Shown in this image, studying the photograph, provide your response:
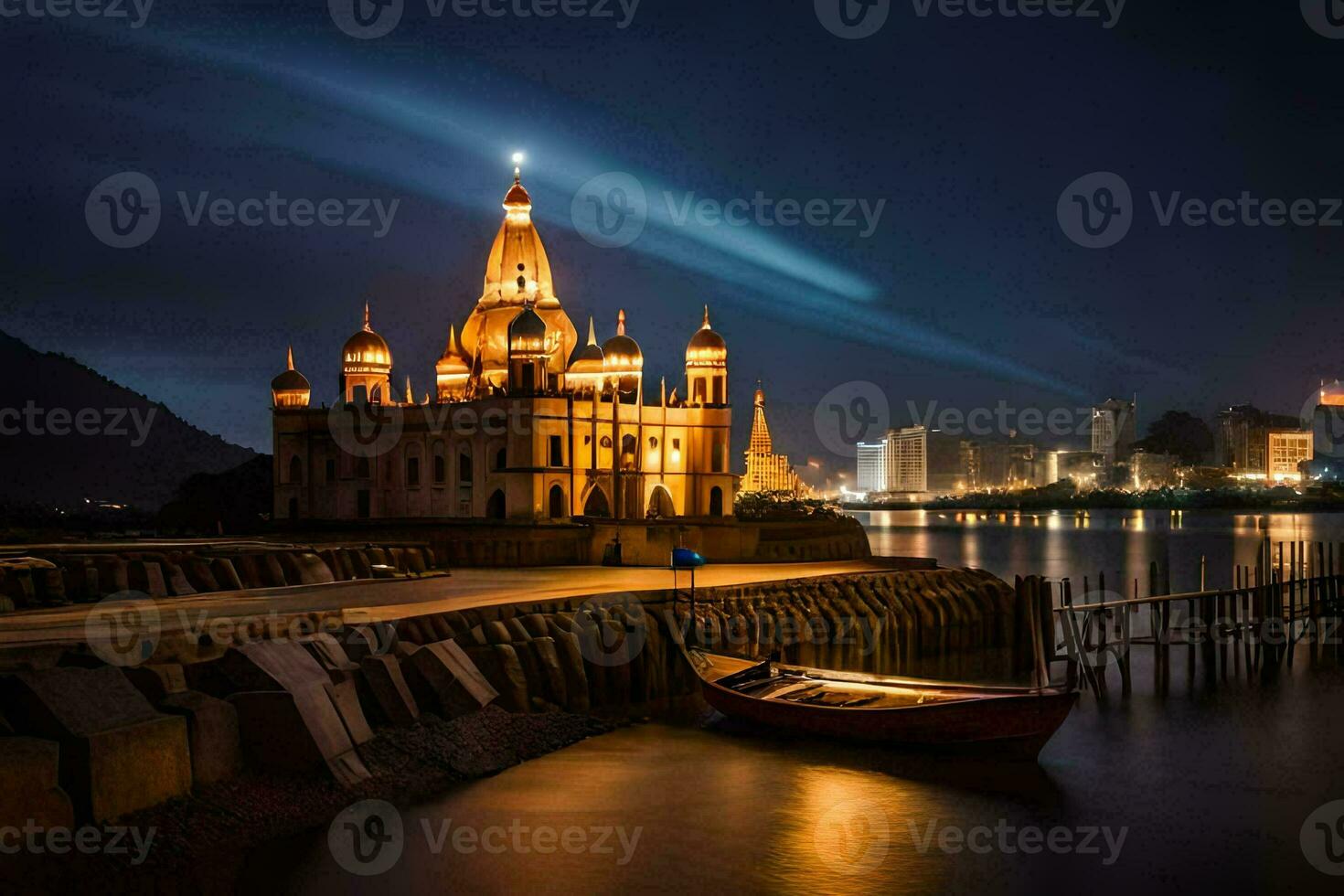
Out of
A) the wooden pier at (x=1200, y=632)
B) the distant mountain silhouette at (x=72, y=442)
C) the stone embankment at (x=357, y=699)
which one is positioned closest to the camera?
the stone embankment at (x=357, y=699)

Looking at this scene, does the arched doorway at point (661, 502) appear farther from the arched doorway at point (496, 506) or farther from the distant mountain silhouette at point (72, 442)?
the distant mountain silhouette at point (72, 442)

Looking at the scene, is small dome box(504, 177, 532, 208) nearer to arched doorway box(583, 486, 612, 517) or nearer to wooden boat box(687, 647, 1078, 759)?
arched doorway box(583, 486, 612, 517)

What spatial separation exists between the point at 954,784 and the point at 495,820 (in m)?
9.22

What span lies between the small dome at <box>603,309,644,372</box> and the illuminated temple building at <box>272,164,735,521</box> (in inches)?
3.3

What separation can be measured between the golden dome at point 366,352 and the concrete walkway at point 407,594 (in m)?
30.0

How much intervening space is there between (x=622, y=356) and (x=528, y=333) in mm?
10276

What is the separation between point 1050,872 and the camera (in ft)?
68.9

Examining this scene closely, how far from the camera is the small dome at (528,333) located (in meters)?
61.1

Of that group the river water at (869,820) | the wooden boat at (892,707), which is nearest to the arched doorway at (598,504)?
the wooden boat at (892,707)

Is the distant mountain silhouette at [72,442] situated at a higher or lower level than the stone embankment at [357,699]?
higher

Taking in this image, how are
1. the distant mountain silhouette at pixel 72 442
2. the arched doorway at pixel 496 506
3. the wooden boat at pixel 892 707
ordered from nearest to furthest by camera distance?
1. the wooden boat at pixel 892 707
2. the arched doorway at pixel 496 506
3. the distant mountain silhouette at pixel 72 442

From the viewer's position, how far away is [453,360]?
73.8 metres

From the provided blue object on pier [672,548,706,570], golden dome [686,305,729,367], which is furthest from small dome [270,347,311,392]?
blue object on pier [672,548,706,570]

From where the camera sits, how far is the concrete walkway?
24.4 meters
